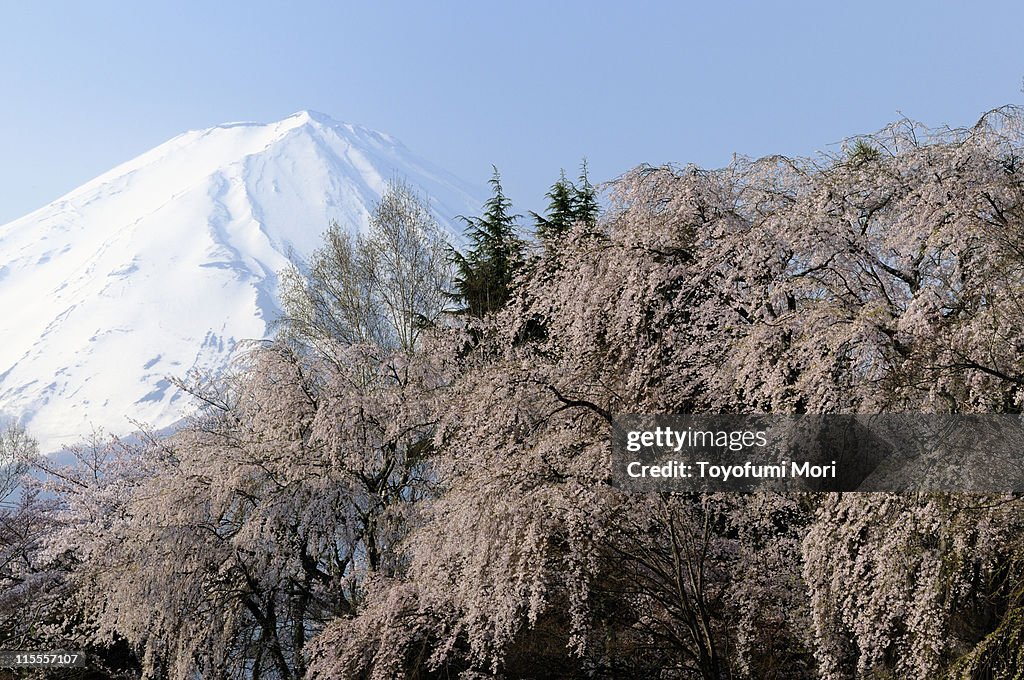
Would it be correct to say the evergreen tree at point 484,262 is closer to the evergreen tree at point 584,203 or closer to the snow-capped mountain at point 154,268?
the evergreen tree at point 584,203

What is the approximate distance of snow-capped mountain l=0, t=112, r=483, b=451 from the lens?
115250 millimetres

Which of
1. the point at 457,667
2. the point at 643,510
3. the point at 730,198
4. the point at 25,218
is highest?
the point at 25,218

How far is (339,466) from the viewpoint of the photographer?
10.8 m

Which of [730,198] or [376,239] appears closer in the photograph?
[730,198]

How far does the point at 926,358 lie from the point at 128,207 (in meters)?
197

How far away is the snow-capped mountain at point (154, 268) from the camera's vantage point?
4537 inches

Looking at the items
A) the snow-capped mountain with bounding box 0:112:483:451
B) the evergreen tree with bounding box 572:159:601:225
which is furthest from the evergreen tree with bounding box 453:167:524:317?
the snow-capped mountain with bounding box 0:112:483:451

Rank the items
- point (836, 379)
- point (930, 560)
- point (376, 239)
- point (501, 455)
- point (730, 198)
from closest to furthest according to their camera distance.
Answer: point (930, 560)
point (836, 379)
point (501, 455)
point (730, 198)
point (376, 239)

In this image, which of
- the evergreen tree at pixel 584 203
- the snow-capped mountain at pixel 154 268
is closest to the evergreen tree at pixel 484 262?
the evergreen tree at pixel 584 203

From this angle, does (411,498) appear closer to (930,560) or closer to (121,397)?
(930,560)

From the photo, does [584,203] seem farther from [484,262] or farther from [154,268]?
[154,268]

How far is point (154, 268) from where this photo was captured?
472ft

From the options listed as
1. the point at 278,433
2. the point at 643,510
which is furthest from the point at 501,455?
the point at 278,433

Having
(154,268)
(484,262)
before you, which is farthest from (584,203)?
(154,268)
